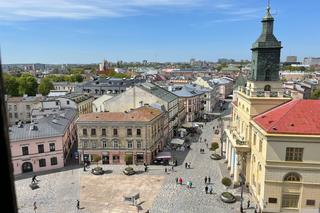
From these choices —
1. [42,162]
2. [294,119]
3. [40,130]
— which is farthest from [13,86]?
[294,119]

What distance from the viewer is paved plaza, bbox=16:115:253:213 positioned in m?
35.6

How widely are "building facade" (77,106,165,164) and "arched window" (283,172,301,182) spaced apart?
25.1m

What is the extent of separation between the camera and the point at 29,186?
42.4 m

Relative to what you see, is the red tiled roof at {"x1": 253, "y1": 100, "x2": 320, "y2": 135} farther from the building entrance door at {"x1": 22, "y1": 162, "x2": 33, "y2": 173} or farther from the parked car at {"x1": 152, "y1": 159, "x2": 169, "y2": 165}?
the building entrance door at {"x1": 22, "y1": 162, "x2": 33, "y2": 173}

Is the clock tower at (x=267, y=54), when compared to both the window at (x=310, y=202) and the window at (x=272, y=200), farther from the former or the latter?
the window at (x=310, y=202)

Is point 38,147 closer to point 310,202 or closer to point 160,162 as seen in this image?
point 160,162

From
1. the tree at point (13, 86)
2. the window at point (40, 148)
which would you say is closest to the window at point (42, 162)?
the window at point (40, 148)

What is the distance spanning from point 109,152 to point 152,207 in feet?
61.3

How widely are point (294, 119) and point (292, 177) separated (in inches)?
264

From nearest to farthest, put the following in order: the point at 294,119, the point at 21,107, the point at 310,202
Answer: the point at 310,202
the point at 294,119
the point at 21,107

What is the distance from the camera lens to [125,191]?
40.1 m

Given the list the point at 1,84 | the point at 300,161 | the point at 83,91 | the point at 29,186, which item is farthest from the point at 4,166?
the point at 83,91

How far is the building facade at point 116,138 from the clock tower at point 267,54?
2101 cm

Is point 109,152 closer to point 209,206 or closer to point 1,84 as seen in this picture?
point 209,206
